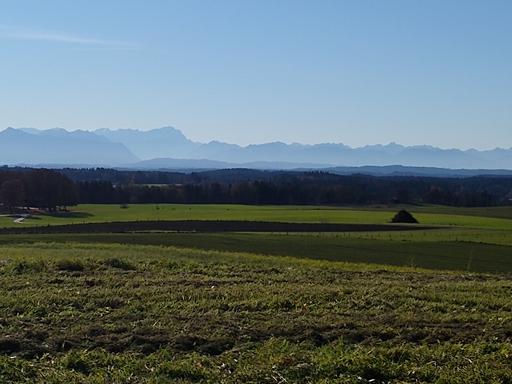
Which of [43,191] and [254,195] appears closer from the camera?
[43,191]

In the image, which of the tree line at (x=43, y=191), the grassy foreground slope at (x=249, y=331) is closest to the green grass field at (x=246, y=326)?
the grassy foreground slope at (x=249, y=331)

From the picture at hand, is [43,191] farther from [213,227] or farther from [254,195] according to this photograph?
[213,227]

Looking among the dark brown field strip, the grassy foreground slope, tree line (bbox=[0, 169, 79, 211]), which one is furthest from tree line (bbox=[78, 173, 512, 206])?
the grassy foreground slope

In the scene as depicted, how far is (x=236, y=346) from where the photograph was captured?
30.3ft

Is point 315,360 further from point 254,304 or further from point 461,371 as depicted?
point 254,304

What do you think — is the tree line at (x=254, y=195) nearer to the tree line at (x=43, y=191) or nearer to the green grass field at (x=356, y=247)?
the tree line at (x=43, y=191)

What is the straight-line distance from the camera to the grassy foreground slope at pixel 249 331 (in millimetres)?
8039

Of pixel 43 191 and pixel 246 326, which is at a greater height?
pixel 246 326

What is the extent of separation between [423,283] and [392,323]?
5.98 metres

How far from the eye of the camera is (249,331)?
32.7 ft

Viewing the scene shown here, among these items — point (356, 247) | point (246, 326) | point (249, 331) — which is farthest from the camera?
point (356, 247)

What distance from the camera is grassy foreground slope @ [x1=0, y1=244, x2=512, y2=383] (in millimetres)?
8039

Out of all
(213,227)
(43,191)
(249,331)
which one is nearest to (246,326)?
(249,331)

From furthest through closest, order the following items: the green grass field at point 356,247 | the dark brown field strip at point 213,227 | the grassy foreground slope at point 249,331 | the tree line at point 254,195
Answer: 1. the tree line at point 254,195
2. the dark brown field strip at point 213,227
3. the green grass field at point 356,247
4. the grassy foreground slope at point 249,331
